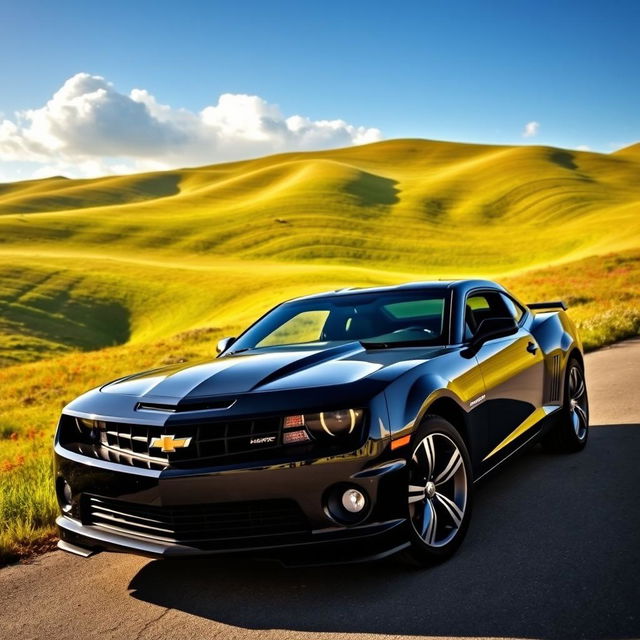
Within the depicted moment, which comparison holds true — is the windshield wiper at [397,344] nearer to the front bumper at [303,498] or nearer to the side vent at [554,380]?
the front bumper at [303,498]

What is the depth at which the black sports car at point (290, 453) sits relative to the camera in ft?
11.0

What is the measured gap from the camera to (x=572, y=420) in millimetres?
6062

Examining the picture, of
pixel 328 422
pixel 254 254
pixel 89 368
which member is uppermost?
pixel 328 422

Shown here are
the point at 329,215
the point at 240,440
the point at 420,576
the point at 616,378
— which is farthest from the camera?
the point at 329,215

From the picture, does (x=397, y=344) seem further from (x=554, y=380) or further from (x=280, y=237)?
(x=280, y=237)

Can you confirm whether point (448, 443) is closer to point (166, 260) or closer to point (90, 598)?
point (90, 598)

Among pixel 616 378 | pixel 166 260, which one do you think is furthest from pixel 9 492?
pixel 166 260

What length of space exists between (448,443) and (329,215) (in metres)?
88.6

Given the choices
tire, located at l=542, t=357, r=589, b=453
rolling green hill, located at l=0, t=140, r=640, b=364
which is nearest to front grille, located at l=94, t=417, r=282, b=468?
tire, located at l=542, t=357, r=589, b=453

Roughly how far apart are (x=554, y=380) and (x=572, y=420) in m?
0.45

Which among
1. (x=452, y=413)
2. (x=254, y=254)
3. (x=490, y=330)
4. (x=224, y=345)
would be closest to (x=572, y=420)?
(x=490, y=330)

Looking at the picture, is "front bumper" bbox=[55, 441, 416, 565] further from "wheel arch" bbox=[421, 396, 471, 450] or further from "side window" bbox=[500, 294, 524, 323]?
"side window" bbox=[500, 294, 524, 323]

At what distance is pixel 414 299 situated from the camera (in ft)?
17.1

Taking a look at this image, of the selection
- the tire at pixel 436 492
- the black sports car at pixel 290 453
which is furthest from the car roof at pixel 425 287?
the tire at pixel 436 492
